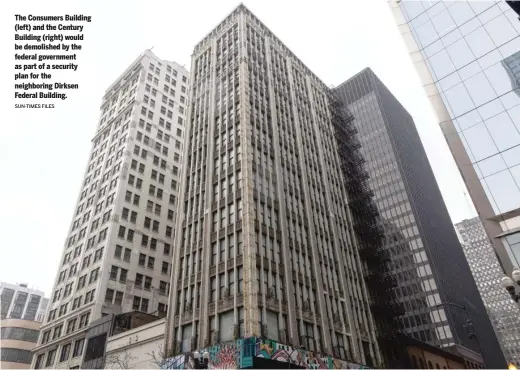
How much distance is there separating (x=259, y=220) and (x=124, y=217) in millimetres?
31783

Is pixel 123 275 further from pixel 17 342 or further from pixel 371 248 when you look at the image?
pixel 371 248

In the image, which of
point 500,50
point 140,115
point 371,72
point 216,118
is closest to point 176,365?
point 216,118

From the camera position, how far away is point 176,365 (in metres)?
36.8

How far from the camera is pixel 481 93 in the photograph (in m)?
Answer: 35.6

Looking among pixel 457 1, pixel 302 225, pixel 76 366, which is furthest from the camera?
pixel 76 366

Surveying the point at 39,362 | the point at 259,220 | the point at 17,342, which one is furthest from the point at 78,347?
the point at 17,342

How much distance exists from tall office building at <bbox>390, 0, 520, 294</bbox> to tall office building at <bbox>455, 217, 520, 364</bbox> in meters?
130

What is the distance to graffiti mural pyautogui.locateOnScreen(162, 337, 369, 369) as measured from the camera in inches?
1267

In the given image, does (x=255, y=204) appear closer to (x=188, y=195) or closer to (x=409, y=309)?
(x=188, y=195)

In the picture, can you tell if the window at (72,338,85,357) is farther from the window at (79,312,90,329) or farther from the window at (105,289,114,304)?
the window at (105,289,114,304)

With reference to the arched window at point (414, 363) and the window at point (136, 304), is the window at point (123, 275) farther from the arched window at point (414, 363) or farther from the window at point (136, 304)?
the arched window at point (414, 363)

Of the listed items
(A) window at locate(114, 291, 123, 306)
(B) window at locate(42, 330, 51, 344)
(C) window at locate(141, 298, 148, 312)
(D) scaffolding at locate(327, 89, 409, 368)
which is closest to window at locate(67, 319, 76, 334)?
(B) window at locate(42, 330, 51, 344)

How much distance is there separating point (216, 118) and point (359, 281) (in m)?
29.7

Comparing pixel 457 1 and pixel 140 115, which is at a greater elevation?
pixel 140 115
